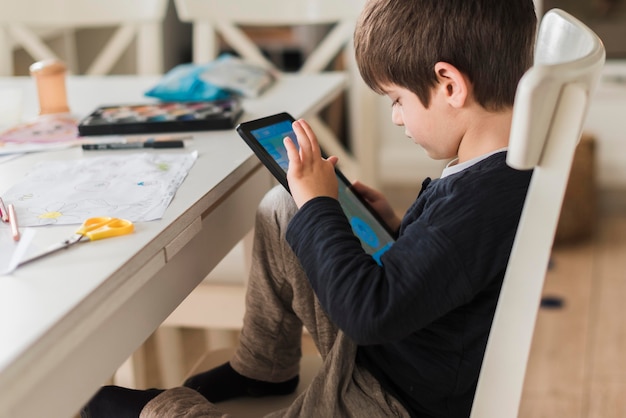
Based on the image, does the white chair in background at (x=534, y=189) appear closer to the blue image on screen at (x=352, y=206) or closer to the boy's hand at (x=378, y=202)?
the blue image on screen at (x=352, y=206)

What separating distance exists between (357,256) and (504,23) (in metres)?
0.28

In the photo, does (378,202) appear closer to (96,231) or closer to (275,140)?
(275,140)

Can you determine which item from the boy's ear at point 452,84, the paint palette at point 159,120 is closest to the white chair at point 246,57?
the paint palette at point 159,120

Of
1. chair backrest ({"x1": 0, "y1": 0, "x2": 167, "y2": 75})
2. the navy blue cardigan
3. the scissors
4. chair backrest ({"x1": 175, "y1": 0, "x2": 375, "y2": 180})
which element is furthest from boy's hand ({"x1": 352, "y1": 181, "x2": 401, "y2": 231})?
chair backrest ({"x1": 0, "y1": 0, "x2": 167, "y2": 75})

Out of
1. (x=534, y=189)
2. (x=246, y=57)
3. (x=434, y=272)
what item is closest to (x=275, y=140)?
(x=434, y=272)

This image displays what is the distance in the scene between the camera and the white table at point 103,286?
2.09ft

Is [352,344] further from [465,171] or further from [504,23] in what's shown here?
[504,23]

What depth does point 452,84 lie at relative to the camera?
0.89 metres

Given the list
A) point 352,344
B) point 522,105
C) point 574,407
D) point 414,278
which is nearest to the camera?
point 522,105

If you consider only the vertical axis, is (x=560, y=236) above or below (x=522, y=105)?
below

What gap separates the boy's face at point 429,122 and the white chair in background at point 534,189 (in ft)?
0.52

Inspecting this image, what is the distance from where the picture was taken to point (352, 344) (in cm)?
92

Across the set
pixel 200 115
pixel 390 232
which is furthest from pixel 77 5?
pixel 390 232

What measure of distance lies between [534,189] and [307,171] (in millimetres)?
305
